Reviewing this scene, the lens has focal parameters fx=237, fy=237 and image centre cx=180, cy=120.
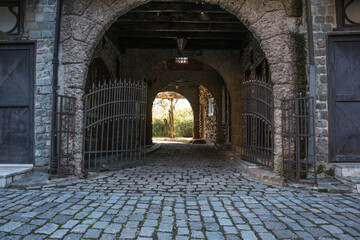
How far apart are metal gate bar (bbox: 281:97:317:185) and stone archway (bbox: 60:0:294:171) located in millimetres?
124

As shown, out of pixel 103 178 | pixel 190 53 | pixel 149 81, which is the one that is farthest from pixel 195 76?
pixel 103 178

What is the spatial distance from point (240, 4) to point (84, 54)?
2.91 m

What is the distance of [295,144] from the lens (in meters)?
3.94

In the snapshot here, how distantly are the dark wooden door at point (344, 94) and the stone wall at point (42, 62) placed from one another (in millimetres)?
5006

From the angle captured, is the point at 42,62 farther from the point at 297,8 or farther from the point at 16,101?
the point at 297,8

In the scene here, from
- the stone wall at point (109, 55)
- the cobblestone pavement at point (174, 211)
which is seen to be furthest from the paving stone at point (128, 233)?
the stone wall at point (109, 55)

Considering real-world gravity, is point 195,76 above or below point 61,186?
above

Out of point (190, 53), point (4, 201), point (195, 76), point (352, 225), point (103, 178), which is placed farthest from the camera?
point (195, 76)

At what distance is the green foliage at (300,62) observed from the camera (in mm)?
4043

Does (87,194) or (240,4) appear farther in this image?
(240,4)

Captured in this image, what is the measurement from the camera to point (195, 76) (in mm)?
12047

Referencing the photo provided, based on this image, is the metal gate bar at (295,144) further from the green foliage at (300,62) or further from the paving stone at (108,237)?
the paving stone at (108,237)

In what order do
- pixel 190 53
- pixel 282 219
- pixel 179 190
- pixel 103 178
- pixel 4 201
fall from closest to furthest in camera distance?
pixel 282 219 < pixel 4 201 < pixel 179 190 < pixel 103 178 < pixel 190 53

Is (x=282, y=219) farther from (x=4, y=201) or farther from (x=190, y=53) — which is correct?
(x=190, y=53)
